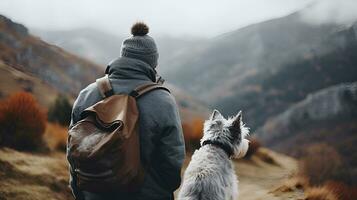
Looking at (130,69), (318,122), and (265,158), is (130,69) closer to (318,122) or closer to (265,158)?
(265,158)

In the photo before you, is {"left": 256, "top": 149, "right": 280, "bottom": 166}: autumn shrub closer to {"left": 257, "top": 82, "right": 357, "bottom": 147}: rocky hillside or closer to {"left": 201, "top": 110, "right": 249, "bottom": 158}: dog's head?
{"left": 201, "top": 110, "right": 249, "bottom": 158}: dog's head

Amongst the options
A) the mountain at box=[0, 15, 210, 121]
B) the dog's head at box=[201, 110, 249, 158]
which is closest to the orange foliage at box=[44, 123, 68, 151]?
the dog's head at box=[201, 110, 249, 158]

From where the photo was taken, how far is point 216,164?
500 cm

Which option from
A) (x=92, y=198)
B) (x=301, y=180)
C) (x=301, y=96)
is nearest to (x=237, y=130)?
(x=92, y=198)

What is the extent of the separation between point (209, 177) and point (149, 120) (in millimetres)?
1345

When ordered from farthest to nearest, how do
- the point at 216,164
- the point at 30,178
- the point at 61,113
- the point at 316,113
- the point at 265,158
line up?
the point at 316,113 → the point at 265,158 → the point at 61,113 → the point at 30,178 → the point at 216,164

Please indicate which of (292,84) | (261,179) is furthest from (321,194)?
(292,84)

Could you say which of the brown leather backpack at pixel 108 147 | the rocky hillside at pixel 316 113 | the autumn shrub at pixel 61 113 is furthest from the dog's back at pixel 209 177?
the rocky hillside at pixel 316 113

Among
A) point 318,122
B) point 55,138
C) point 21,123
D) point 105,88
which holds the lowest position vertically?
point 55,138

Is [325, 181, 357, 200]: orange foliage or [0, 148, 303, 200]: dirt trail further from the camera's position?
[325, 181, 357, 200]: orange foliage

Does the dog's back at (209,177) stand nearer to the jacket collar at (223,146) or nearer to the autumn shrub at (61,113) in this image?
the jacket collar at (223,146)

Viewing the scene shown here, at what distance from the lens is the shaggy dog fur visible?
4.82 metres

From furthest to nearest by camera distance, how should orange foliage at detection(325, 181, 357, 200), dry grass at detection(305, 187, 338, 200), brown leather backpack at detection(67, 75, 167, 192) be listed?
orange foliage at detection(325, 181, 357, 200), dry grass at detection(305, 187, 338, 200), brown leather backpack at detection(67, 75, 167, 192)

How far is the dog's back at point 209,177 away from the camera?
4793mm
